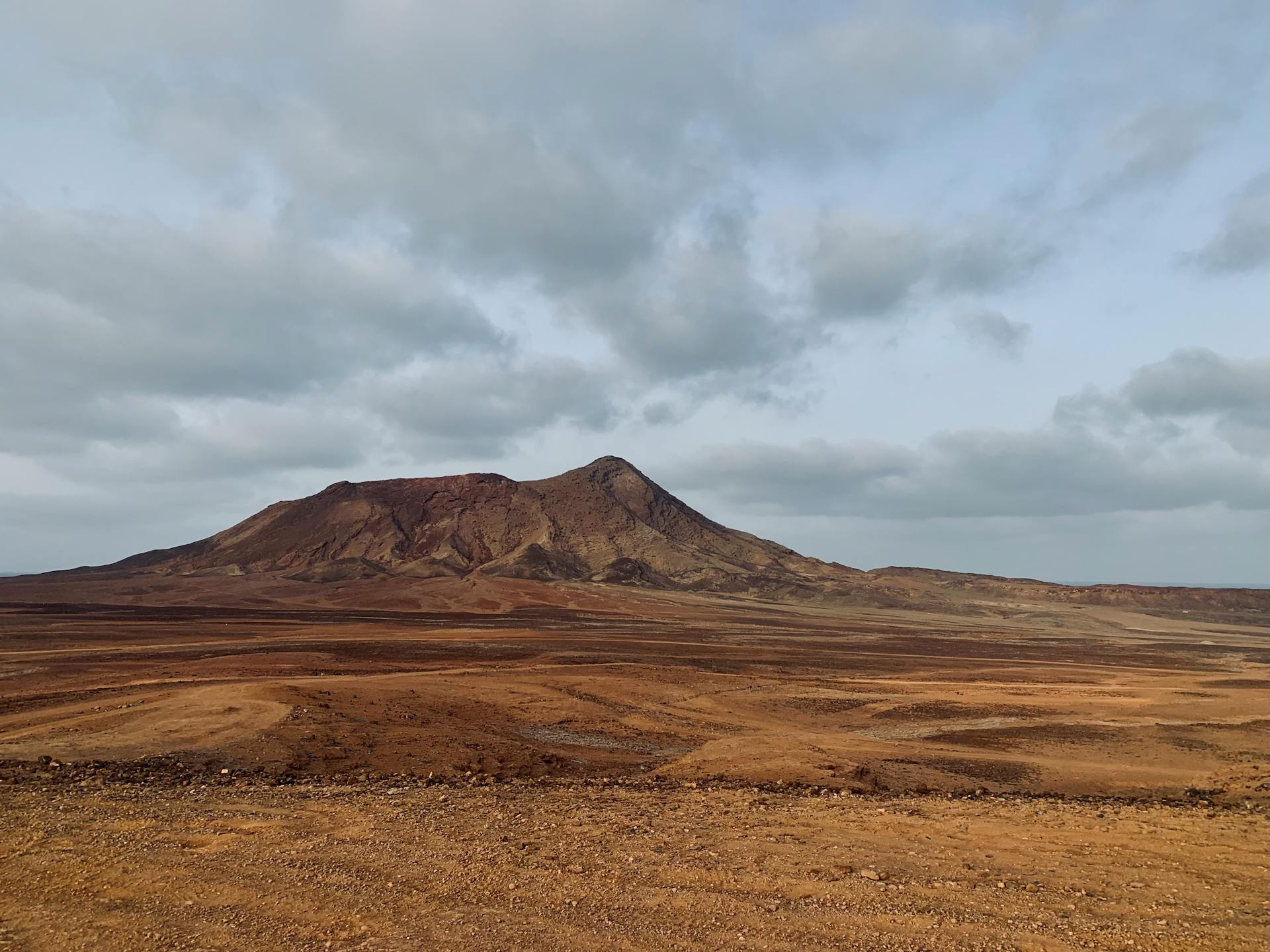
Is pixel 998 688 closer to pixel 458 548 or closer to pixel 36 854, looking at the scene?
pixel 36 854

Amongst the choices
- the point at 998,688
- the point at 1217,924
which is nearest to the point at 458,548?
the point at 998,688

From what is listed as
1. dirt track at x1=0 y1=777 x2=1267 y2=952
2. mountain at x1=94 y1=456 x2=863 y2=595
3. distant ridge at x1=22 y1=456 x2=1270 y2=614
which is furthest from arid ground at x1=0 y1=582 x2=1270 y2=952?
mountain at x1=94 y1=456 x2=863 y2=595

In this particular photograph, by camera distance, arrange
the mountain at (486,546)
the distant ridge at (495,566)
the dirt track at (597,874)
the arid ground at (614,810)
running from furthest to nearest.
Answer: the mountain at (486,546) < the distant ridge at (495,566) < the arid ground at (614,810) < the dirt track at (597,874)

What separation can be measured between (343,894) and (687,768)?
9839 millimetres

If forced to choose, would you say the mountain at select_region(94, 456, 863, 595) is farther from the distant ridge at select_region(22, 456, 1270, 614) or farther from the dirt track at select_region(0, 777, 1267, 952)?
the dirt track at select_region(0, 777, 1267, 952)

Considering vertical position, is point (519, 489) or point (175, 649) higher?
point (519, 489)

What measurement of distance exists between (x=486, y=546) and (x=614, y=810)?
16441 centimetres

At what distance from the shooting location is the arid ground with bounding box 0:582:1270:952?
26.2 ft

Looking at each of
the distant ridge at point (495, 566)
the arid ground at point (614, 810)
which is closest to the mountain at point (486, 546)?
the distant ridge at point (495, 566)

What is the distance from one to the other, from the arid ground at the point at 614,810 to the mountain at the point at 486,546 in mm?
112470

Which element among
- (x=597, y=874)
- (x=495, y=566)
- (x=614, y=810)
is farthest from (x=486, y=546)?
(x=597, y=874)

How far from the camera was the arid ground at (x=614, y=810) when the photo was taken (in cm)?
797

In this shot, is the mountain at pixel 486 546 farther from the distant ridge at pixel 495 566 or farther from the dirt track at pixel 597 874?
the dirt track at pixel 597 874

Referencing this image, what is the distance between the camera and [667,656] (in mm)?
46156
